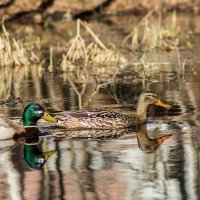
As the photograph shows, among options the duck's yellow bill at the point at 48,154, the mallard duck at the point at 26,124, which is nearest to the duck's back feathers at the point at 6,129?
the mallard duck at the point at 26,124

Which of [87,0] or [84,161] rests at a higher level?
[87,0]

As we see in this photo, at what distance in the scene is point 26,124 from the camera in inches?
590

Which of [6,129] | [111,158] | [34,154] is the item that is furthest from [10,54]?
[111,158]

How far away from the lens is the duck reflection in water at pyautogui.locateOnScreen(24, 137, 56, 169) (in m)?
12.7

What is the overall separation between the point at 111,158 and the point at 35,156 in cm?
111

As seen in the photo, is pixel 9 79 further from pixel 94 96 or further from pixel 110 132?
pixel 110 132

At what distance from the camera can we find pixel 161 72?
22500 mm

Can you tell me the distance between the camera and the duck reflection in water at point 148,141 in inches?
533

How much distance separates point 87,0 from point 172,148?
104ft

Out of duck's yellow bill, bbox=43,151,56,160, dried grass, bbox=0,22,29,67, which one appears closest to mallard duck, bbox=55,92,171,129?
duck's yellow bill, bbox=43,151,56,160

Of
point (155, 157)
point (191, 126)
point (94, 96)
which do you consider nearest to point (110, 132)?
point (191, 126)

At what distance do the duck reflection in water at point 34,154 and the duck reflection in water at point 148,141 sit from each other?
130 cm

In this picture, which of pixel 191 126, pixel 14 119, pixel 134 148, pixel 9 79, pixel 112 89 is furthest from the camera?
pixel 9 79

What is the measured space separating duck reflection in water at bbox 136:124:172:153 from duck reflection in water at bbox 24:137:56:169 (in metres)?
1.30
